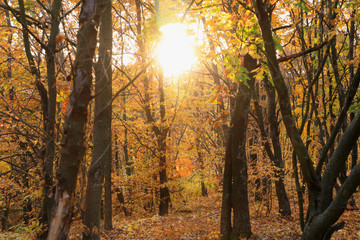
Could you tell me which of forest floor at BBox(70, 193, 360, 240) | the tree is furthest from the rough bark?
forest floor at BBox(70, 193, 360, 240)

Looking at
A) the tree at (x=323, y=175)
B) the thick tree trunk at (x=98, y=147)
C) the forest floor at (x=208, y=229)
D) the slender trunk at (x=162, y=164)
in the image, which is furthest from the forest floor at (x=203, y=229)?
the thick tree trunk at (x=98, y=147)

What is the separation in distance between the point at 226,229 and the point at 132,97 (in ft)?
30.0

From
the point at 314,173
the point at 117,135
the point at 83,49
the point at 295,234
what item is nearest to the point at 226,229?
the point at 295,234

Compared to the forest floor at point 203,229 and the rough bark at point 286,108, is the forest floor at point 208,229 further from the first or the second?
the rough bark at point 286,108

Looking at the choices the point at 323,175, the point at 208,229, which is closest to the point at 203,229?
the point at 208,229

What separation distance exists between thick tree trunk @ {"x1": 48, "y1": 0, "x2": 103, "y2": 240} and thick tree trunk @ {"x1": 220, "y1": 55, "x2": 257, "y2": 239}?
4862 millimetres

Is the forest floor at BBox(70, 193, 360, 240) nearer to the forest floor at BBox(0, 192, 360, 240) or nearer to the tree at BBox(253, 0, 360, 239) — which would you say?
the forest floor at BBox(0, 192, 360, 240)

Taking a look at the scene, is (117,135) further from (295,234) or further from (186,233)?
(295,234)

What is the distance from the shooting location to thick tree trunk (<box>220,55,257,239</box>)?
6.21 metres

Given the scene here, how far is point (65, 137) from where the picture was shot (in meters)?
1.98

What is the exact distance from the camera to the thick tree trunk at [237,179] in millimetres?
6207

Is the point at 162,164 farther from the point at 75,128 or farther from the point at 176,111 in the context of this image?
the point at 75,128

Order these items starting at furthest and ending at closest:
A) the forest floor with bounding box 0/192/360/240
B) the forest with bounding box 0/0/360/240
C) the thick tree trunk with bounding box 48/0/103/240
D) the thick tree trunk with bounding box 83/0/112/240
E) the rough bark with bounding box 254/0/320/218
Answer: the forest floor with bounding box 0/192/360/240
the rough bark with bounding box 254/0/320/218
the thick tree trunk with bounding box 83/0/112/240
the forest with bounding box 0/0/360/240
the thick tree trunk with bounding box 48/0/103/240

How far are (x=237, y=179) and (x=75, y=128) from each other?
16.6ft
